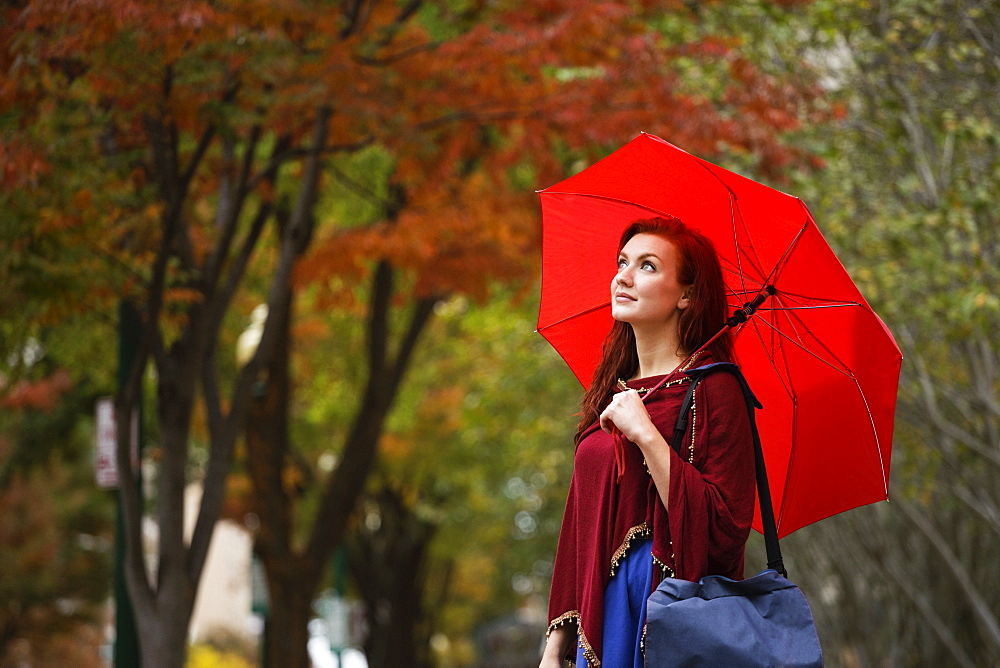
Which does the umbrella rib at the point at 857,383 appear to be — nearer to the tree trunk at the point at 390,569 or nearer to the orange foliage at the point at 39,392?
the orange foliage at the point at 39,392

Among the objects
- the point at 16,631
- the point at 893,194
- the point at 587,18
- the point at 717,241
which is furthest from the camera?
the point at 16,631

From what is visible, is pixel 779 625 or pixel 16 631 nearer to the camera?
pixel 779 625

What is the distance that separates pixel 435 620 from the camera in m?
28.9

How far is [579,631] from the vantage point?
312 cm

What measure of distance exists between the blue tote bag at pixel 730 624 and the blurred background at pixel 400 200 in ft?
3.14

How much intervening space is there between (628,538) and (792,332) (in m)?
0.96

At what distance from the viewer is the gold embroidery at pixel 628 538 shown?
3061mm

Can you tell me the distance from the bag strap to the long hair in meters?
0.16

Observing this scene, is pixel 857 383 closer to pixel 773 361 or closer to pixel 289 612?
pixel 773 361

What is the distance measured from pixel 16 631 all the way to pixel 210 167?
50.9ft

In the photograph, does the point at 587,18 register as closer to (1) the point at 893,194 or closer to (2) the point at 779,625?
(1) the point at 893,194

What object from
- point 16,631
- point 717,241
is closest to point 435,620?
point 16,631

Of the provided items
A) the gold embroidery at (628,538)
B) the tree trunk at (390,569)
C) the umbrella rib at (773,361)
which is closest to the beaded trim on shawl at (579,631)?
the gold embroidery at (628,538)

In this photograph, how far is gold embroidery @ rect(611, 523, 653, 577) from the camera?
120 inches
